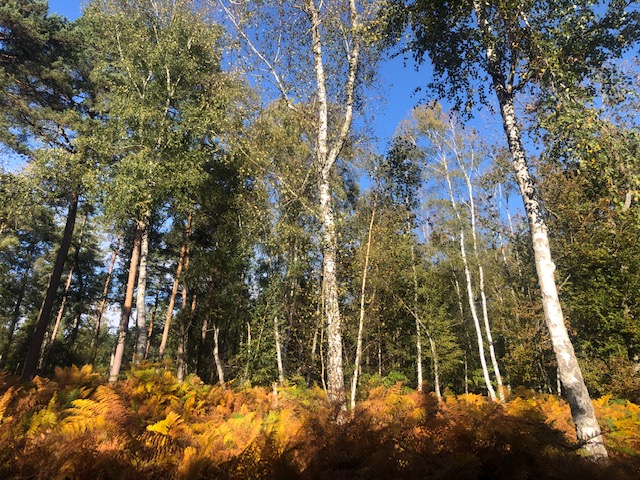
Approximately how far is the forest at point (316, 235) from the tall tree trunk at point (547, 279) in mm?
31

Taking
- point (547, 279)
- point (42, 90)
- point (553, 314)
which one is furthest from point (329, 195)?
point (42, 90)

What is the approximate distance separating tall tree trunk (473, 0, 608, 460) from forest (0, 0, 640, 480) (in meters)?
0.03

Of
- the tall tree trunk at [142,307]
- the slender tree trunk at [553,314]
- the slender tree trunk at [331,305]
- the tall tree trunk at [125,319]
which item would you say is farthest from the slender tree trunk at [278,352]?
the slender tree trunk at [553,314]

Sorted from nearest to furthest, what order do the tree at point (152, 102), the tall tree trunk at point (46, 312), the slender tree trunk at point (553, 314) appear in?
the slender tree trunk at point (553, 314)
the tree at point (152, 102)
the tall tree trunk at point (46, 312)

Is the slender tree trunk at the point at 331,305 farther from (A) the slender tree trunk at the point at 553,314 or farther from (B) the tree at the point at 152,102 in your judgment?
(B) the tree at the point at 152,102

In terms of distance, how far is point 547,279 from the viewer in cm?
510

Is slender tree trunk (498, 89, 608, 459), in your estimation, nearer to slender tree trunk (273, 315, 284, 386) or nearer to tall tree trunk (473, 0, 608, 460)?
tall tree trunk (473, 0, 608, 460)

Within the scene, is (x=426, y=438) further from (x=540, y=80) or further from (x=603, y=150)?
(x=540, y=80)

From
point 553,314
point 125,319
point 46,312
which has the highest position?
point 46,312

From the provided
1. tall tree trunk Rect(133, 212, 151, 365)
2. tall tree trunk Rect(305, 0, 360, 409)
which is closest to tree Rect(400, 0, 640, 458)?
tall tree trunk Rect(305, 0, 360, 409)

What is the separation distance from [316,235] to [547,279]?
435 centimetres

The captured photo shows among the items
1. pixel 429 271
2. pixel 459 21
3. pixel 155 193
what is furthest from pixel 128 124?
pixel 429 271

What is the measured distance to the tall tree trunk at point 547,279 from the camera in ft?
14.4

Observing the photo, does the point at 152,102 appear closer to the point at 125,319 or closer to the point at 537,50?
the point at 125,319
